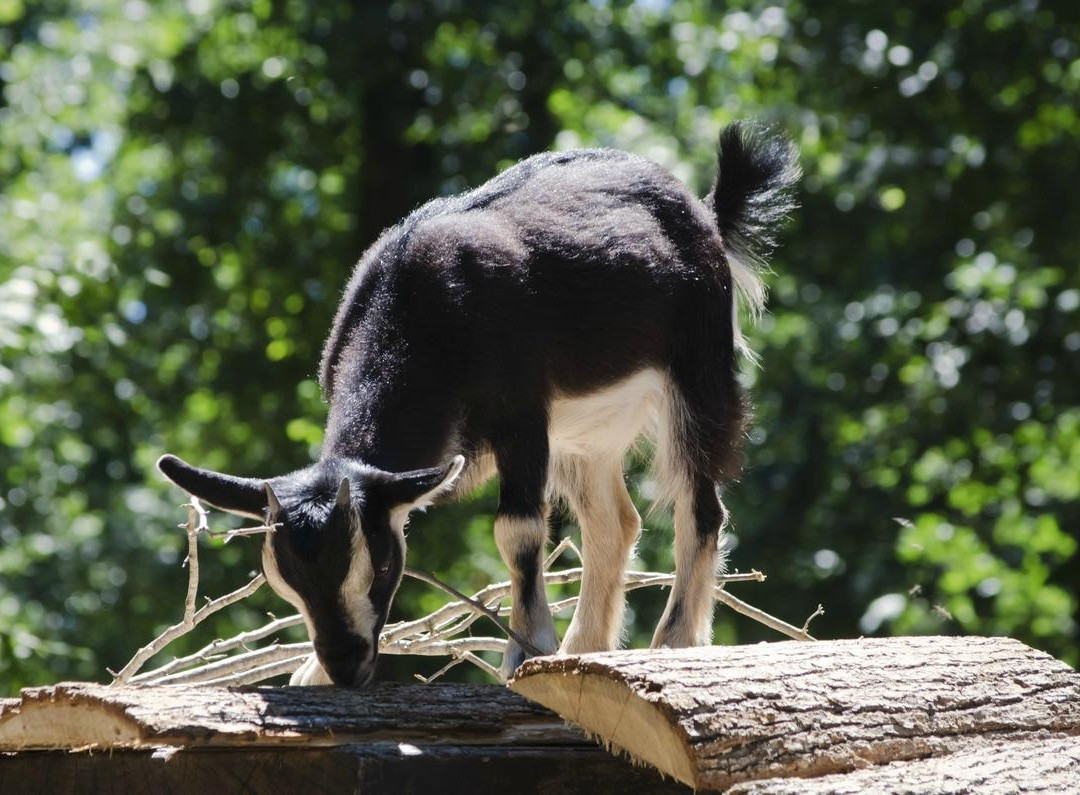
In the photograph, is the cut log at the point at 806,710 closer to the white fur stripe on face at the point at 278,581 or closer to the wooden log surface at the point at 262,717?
the wooden log surface at the point at 262,717

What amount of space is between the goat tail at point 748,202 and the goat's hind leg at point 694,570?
0.80 meters

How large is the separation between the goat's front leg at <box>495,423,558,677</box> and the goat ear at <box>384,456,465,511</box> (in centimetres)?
69

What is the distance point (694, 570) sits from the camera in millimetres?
5953

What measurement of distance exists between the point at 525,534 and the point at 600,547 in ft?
3.89

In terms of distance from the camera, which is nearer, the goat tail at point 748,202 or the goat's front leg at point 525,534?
the goat's front leg at point 525,534

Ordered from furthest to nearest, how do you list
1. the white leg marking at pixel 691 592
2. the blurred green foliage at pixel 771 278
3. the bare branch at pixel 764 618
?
the blurred green foliage at pixel 771 278 → the white leg marking at pixel 691 592 → the bare branch at pixel 764 618

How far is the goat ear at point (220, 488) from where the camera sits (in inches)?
181

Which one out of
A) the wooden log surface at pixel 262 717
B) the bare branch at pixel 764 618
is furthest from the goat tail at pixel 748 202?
the wooden log surface at pixel 262 717

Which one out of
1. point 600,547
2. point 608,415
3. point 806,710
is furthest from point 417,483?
point 600,547

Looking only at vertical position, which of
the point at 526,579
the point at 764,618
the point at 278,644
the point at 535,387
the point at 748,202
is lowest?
the point at 764,618

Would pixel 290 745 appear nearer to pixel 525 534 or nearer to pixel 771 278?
pixel 525 534

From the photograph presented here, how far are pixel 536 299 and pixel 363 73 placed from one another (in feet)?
25.7

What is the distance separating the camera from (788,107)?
13.4 meters

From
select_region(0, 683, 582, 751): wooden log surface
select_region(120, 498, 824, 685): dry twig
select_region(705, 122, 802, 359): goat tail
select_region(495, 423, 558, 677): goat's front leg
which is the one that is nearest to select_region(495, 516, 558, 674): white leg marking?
select_region(495, 423, 558, 677): goat's front leg
